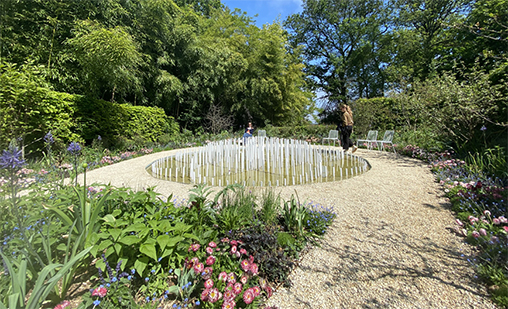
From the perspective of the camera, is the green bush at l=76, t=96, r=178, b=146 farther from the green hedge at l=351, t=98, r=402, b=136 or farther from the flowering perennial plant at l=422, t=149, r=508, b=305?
the green hedge at l=351, t=98, r=402, b=136

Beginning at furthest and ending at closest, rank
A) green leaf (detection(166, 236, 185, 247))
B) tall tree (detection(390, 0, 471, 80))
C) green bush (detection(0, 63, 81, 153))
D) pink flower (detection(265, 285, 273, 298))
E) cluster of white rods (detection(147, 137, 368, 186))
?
tall tree (detection(390, 0, 471, 80)), green bush (detection(0, 63, 81, 153)), cluster of white rods (detection(147, 137, 368, 186)), pink flower (detection(265, 285, 273, 298)), green leaf (detection(166, 236, 185, 247))

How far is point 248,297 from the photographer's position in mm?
1524

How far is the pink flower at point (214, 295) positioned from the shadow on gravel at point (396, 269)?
98 cm

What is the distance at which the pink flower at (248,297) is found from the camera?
1.51 meters

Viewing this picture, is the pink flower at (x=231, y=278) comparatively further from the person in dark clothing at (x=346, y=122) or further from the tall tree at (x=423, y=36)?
the tall tree at (x=423, y=36)

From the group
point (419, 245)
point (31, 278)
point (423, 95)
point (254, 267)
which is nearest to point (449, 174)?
point (419, 245)

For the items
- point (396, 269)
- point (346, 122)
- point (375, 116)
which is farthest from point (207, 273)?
point (375, 116)

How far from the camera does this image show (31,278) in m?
1.45

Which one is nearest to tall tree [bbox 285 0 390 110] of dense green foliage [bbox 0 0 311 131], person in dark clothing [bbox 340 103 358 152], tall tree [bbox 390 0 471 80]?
tall tree [bbox 390 0 471 80]

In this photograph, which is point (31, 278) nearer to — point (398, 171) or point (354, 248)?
point (354, 248)

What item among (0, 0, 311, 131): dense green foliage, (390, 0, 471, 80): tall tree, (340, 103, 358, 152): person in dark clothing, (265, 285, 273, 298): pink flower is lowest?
(265, 285, 273, 298): pink flower

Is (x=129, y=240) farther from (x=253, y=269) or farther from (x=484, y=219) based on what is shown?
(x=484, y=219)

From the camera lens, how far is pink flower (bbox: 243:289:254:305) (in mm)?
1508

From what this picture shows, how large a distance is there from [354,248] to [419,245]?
73 centimetres
